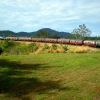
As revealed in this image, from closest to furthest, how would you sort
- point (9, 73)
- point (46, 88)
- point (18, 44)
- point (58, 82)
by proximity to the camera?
1. point (46, 88)
2. point (58, 82)
3. point (9, 73)
4. point (18, 44)

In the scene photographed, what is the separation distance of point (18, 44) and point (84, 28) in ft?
136

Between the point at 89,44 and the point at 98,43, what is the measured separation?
1750 mm

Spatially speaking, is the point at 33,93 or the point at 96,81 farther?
the point at 96,81

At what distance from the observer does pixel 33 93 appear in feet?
26.6

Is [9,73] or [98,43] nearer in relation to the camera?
[9,73]

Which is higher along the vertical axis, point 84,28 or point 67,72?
point 84,28

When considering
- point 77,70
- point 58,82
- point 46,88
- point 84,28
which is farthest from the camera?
point 84,28

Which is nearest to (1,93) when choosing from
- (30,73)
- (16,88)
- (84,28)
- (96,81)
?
(16,88)

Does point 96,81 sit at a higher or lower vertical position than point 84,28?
lower

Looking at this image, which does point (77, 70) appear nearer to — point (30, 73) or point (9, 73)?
point (30, 73)

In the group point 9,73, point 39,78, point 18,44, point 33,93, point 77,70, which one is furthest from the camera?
point 18,44

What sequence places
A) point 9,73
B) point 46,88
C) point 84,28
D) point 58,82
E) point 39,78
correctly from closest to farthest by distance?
point 46,88 < point 58,82 < point 39,78 < point 9,73 < point 84,28

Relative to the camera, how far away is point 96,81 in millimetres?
9875

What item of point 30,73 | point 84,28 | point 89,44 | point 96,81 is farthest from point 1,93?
point 84,28
